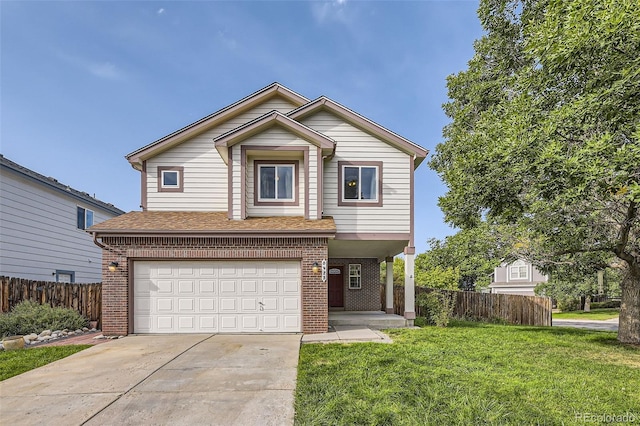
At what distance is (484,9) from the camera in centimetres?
1322

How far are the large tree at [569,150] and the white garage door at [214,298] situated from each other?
6.09 metres

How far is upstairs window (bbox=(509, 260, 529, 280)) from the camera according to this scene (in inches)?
1310

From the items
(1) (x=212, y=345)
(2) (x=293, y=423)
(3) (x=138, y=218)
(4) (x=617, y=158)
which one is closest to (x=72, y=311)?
(3) (x=138, y=218)

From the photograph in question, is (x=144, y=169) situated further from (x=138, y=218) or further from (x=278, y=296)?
(x=278, y=296)

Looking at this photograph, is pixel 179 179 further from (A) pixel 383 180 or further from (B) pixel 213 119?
(A) pixel 383 180

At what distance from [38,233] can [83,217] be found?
9.29ft

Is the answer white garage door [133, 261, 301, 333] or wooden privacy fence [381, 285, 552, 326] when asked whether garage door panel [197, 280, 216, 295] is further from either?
wooden privacy fence [381, 285, 552, 326]

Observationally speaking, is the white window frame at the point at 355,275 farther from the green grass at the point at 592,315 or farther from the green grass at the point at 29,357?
the green grass at the point at 592,315

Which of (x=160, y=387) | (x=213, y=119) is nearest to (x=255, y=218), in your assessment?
(x=213, y=119)

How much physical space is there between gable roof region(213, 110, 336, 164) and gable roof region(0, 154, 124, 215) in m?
→ 7.79

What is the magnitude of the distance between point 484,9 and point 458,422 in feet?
47.2

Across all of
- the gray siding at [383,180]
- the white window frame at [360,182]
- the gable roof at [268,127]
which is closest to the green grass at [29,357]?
the gable roof at [268,127]

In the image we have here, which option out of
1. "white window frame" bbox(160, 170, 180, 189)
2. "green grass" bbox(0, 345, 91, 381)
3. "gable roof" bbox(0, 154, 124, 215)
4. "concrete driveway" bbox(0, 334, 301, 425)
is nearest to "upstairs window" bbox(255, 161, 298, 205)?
"white window frame" bbox(160, 170, 180, 189)

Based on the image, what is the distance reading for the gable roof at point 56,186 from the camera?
40.2ft
